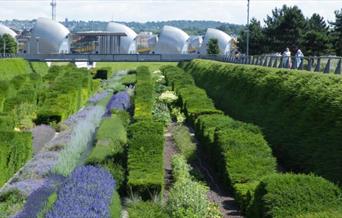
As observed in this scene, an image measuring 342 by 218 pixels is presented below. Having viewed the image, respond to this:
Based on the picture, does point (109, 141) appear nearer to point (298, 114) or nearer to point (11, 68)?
point (298, 114)

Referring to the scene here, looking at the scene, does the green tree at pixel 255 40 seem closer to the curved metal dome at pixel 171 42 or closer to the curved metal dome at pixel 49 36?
→ the curved metal dome at pixel 171 42

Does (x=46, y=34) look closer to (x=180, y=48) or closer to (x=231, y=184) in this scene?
(x=180, y=48)

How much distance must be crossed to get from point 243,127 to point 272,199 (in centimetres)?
690

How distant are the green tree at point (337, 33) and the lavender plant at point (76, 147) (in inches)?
1139

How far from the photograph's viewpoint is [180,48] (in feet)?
355

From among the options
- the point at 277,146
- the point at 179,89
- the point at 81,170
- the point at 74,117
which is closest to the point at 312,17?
the point at 179,89

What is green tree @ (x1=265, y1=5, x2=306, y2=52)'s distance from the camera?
6065cm

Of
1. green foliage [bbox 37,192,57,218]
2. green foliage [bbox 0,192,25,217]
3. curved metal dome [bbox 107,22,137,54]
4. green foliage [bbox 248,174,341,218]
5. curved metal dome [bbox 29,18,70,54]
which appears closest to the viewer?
green foliage [bbox 248,174,341,218]

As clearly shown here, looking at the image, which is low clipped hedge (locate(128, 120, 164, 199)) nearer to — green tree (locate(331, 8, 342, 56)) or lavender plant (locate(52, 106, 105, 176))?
lavender plant (locate(52, 106, 105, 176))

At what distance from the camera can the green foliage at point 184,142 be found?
19322 mm

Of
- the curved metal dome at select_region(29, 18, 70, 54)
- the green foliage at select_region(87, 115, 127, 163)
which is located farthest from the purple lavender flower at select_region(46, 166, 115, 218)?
the curved metal dome at select_region(29, 18, 70, 54)

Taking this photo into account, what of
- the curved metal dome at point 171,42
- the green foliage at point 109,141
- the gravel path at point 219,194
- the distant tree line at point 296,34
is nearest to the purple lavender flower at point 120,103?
the green foliage at point 109,141

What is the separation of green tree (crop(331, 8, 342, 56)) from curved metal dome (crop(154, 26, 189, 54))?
54698 millimetres

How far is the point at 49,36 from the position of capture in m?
99.9
